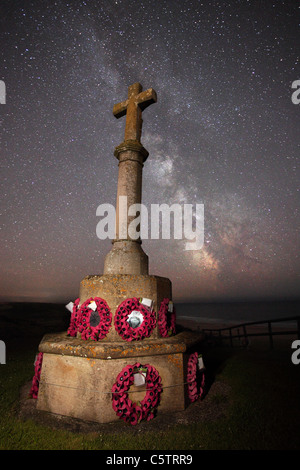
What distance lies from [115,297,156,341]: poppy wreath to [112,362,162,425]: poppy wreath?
0.49 meters

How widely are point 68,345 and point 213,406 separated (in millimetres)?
2509

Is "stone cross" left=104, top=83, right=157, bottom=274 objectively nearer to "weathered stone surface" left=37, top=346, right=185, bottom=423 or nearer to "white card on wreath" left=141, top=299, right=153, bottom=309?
"white card on wreath" left=141, top=299, right=153, bottom=309

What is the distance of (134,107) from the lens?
593cm

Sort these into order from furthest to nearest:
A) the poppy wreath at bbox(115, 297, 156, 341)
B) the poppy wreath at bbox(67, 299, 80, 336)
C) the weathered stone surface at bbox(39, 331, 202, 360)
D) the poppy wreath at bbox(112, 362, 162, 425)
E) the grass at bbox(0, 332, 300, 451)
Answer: the poppy wreath at bbox(67, 299, 80, 336) < the poppy wreath at bbox(115, 297, 156, 341) < the weathered stone surface at bbox(39, 331, 202, 360) < the poppy wreath at bbox(112, 362, 162, 425) < the grass at bbox(0, 332, 300, 451)

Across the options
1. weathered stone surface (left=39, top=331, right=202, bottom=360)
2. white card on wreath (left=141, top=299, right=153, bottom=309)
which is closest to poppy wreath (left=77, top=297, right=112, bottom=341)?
weathered stone surface (left=39, top=331, right=202, bottom=360)

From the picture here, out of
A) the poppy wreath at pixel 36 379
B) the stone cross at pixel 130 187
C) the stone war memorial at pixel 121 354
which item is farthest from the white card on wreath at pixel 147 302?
the poppy wreath at pixel 36 379

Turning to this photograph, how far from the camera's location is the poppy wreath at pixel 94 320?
4.09 metres

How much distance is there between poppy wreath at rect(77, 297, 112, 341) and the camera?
13.4 feet

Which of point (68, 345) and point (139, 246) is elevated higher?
point (139, 246)

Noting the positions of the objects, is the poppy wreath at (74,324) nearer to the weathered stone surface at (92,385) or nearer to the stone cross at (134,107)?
the weathered stone surface at (92,385)
